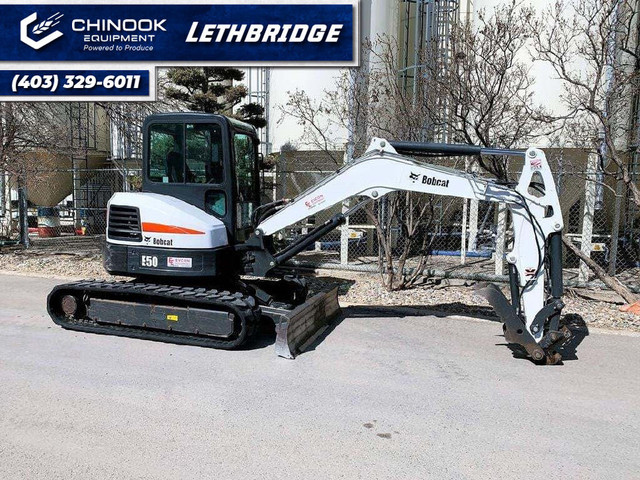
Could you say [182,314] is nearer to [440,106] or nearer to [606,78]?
[440,106]

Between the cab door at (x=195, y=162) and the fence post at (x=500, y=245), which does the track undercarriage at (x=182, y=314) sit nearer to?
the cab door at (x=195, y=162)

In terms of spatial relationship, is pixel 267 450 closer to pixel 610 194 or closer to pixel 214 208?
pixel 214 208

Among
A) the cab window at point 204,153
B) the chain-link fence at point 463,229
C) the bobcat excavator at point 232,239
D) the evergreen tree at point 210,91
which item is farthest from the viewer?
the evergreen tree at point 210,91

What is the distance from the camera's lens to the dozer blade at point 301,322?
5598mm

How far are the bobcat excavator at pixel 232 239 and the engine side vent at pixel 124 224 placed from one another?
1 centimetres

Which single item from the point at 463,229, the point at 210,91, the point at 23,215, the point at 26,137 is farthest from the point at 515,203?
A: the point at 23,215

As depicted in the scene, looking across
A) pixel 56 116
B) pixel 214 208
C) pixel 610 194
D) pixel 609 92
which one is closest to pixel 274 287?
pixel 214 208

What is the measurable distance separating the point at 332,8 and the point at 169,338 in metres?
7.48

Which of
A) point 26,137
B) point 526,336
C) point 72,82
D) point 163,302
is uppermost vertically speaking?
point 72,82

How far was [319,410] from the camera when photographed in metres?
4.38

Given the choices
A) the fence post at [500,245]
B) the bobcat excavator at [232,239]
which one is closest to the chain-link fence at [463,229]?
the fence post at [500,245]

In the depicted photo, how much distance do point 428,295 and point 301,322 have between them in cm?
347

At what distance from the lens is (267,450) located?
371 cm

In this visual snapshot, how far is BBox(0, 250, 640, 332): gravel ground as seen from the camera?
761cm
